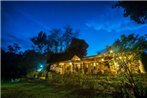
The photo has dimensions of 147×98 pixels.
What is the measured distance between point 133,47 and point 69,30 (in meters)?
45.0

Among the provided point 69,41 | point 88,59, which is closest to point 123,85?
point 88,59

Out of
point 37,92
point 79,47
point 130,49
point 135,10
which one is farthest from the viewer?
point 79,47

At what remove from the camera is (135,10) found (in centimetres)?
1062

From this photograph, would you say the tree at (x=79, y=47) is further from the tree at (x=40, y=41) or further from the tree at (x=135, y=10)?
the tree at (x=135, y=10)

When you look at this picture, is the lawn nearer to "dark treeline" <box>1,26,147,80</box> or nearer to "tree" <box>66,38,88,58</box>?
"dark treeline" <box>1,26,147,80</box>

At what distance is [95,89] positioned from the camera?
12.2 metres

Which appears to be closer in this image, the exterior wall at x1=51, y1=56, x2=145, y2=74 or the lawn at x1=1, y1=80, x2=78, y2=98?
the lawn at x1=1, y1=80, x2=78, y2=98

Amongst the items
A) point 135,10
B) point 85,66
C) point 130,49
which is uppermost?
point 135,10

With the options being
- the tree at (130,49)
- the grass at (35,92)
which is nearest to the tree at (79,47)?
the grass at (35,92)

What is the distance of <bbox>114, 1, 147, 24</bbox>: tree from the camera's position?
10.2 meters

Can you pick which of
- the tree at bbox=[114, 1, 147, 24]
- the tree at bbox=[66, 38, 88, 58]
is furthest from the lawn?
the tree at bbox=[66, 38, 88, 58]

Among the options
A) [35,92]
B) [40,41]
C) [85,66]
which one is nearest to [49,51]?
[40,41]

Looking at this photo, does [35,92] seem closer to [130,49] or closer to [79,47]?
[130,49]

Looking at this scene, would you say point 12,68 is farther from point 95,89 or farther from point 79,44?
point 95,89
